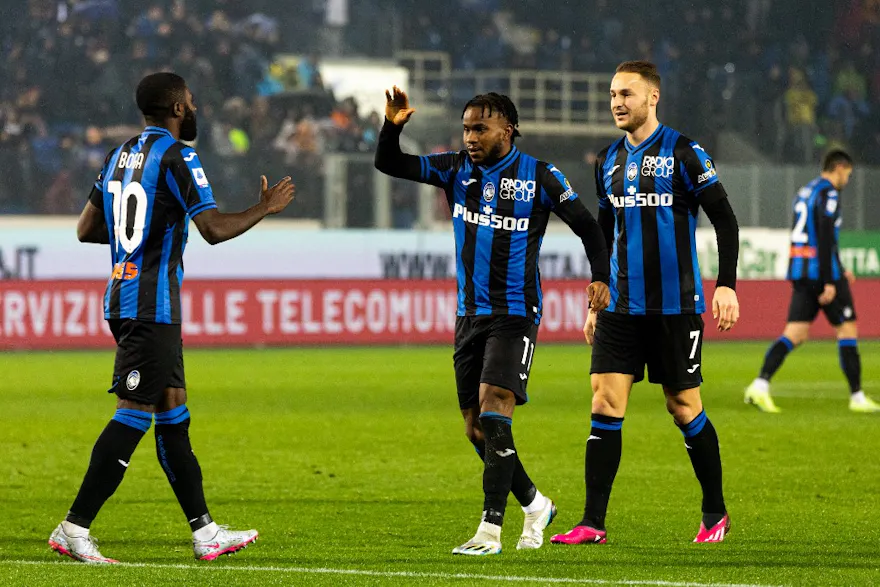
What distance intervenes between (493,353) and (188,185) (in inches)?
53.6

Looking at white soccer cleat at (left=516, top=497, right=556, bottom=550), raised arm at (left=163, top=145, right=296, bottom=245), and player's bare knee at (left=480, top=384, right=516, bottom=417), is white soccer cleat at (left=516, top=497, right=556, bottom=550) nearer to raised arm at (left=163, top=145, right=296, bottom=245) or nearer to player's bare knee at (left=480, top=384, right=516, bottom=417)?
player's bare knee at (left=480, top=384, right=516, bottom=417)

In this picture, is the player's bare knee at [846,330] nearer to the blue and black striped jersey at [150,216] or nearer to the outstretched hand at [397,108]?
the outstretched hand at [397,108]

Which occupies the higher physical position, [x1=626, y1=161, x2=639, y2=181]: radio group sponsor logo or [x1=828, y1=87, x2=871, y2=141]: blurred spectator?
[x1=828, y1=87, x2=871, y2=141]: blurred spectator

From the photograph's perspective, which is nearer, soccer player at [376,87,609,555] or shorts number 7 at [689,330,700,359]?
soccer player at [376,87,609,555]

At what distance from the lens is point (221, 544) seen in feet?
19.1

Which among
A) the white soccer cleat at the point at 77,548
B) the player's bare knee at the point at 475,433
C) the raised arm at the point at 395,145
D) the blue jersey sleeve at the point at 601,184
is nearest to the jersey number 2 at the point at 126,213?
the raised arm at the point at 395,145

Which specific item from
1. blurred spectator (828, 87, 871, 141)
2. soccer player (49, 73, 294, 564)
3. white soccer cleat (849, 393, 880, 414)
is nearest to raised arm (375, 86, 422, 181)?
soccer player (49, 73, 294, 564)

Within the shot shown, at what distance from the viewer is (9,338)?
66.6ft

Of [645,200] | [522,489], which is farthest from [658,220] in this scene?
[522,489]

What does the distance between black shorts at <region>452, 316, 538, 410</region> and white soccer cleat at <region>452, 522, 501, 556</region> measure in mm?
553

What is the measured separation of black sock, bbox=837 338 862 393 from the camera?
1283 centimetres

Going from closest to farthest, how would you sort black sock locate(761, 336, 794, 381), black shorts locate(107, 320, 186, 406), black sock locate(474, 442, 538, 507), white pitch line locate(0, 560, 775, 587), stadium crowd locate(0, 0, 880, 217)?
white pitch line locate(0, 560, 775, 587) < black shorts locate(107, 320, 186, 406) < black sock locate(474, 442, 538, 507) < black sock locate(761, 336, 794, 381) < stadium crowd locate(0, 0, 880, 217)

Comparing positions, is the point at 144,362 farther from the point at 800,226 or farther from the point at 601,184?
the point at 800,226

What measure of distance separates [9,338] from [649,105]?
15594 millimetres
